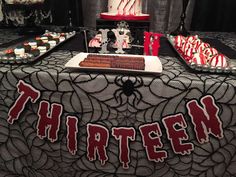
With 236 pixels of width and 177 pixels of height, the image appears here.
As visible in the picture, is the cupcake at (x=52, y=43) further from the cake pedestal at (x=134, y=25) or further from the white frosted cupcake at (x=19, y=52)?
the cake pedestal at (x=134, y=25)

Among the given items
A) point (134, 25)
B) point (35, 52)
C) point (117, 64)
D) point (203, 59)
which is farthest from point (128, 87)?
point (134, 25)

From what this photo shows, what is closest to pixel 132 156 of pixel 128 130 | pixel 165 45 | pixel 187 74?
pixel 128 130

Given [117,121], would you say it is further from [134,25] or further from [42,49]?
[134,25]

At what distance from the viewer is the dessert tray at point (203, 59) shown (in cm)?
88

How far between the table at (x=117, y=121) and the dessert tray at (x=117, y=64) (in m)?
0.02

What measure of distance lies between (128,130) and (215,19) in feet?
4.98

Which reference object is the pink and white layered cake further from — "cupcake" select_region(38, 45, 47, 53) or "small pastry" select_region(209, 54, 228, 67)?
"small pastry" select_region(209, 54, 228, 67)

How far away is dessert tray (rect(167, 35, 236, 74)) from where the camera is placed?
0.88 meters

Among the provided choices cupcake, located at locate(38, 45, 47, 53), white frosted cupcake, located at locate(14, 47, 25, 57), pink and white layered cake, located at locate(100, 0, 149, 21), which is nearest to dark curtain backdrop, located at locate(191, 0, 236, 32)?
pink and white layered cake, located at locate(100, 0, 149, 21)

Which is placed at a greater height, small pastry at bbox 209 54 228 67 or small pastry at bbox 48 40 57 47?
small pastry at bbox 48 40 57 47

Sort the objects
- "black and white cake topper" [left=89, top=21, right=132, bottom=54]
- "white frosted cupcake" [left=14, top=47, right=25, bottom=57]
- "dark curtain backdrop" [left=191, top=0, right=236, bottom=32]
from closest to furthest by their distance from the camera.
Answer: "white frosted cupcake" [left=14, top=47, right=25, bottom=57]
"black and white cake topper" [left=89, top=21, right=132, bottom=54]
"dark curtain backdrop" [left=191, top=0, right=236, bottom=32]

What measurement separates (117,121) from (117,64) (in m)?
0.20

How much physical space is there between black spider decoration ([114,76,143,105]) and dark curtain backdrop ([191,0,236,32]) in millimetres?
1406

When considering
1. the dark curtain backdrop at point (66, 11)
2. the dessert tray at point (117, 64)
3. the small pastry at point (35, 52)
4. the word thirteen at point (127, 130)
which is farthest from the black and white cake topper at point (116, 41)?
the dark curtain backdrop at point (66, 11)
